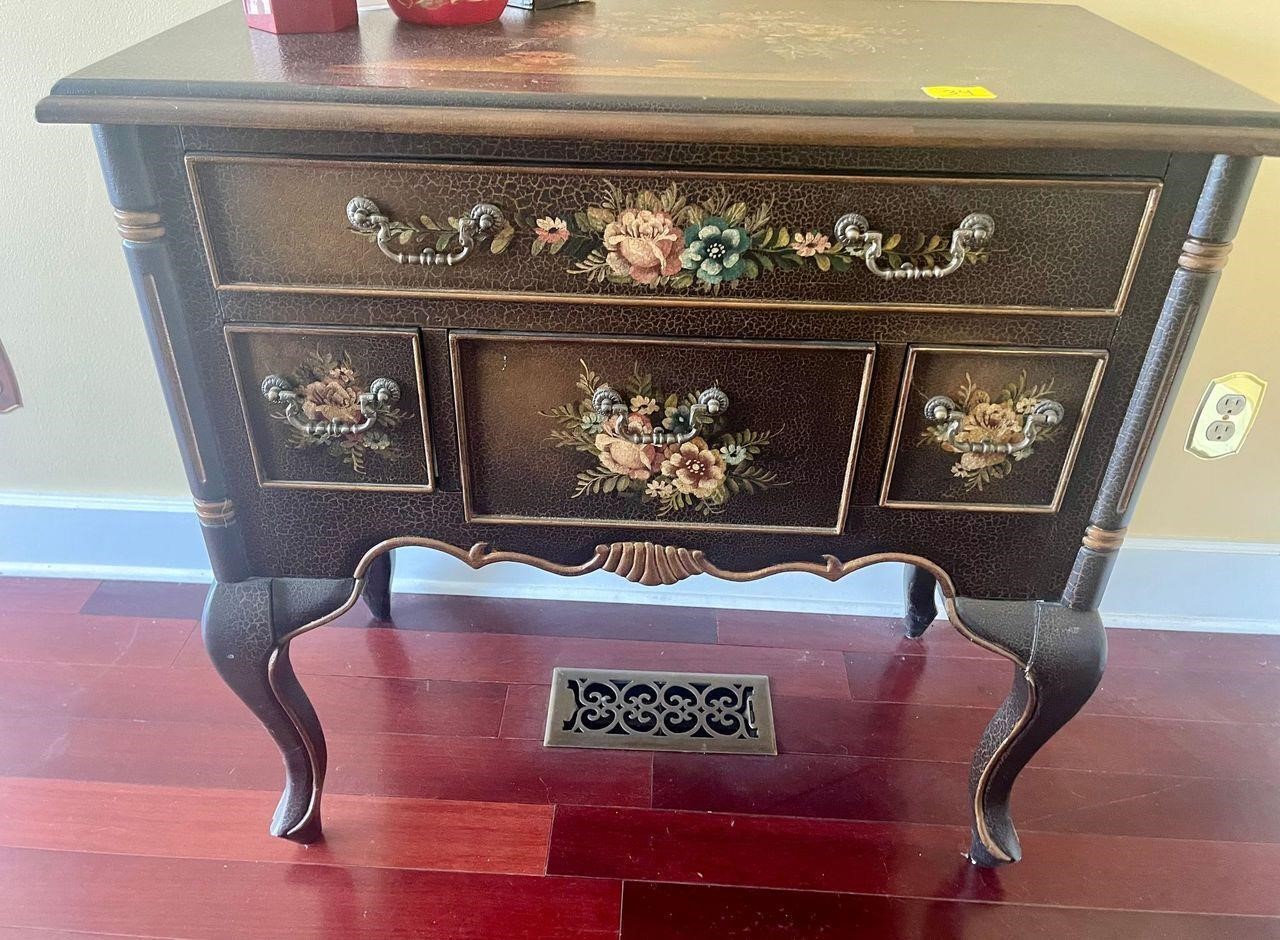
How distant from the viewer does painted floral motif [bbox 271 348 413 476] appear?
78 cm

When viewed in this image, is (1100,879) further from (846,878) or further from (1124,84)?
(1124,84)

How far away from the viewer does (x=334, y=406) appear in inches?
31.2

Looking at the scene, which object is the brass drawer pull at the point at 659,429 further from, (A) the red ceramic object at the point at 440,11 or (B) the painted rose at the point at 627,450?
(A) the red ceramic object at the point at 440,11

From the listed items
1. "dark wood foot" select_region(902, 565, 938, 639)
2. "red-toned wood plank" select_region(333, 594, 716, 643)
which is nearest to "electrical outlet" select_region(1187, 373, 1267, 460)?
"dark wood foot" select_region(902, 565, 938, 639)

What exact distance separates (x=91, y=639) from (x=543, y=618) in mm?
676

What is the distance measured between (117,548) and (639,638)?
33.7 inches

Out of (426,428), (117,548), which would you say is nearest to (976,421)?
(426,428)

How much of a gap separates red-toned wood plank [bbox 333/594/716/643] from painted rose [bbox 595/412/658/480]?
65 cm

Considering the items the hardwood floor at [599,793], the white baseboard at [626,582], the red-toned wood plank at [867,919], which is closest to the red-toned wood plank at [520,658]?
the hardwood floor at [599,793]

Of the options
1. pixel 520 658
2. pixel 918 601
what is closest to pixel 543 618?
pixel 520 658

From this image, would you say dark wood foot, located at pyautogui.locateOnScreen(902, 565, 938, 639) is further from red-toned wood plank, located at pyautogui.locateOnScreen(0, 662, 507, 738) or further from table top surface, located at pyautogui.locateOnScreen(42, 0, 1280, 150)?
table top surface, located at pyautogui.locateOnScreen(42, 0, 1280, 150)

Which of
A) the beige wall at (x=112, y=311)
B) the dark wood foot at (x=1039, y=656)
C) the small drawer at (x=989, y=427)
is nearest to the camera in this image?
the small drawer at (x=989, y=427)

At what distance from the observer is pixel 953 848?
1.10 m

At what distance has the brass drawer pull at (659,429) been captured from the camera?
0.77 metres
